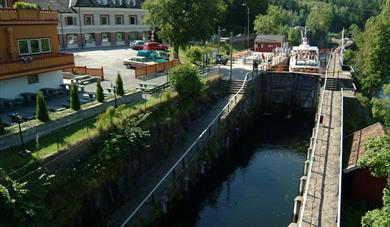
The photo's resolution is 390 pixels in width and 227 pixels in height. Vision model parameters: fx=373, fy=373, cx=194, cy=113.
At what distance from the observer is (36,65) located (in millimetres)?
25531

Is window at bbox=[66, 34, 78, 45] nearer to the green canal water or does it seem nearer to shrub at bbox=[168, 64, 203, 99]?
shrub at bbox=[168, 64, 203, 99]

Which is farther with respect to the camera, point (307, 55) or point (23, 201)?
point (307, 55)

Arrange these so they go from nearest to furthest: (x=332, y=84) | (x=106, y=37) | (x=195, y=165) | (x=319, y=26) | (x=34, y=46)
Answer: (x=195, y=165), (x=34, y=46), (x=332, y=84), (x=106, y=37), (x=319, y=26)

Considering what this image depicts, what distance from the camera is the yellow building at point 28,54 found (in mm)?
23812

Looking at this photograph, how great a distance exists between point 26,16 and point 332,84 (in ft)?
99.9

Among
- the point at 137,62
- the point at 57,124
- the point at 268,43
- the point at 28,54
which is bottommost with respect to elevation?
the point at 57,124

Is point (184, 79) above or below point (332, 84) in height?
above

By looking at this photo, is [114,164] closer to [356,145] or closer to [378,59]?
[356,145]

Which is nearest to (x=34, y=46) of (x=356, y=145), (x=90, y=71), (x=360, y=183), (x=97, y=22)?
(x=90, y=71)

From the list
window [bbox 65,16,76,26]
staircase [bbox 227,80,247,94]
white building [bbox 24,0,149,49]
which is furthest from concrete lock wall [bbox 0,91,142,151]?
window [bbox 65,16,76,26]

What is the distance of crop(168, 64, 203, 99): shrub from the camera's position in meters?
29.2

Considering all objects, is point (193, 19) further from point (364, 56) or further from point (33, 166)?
point (33, 166)

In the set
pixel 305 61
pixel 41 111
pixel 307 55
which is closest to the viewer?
pixel 41 111

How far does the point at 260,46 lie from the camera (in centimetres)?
6831
